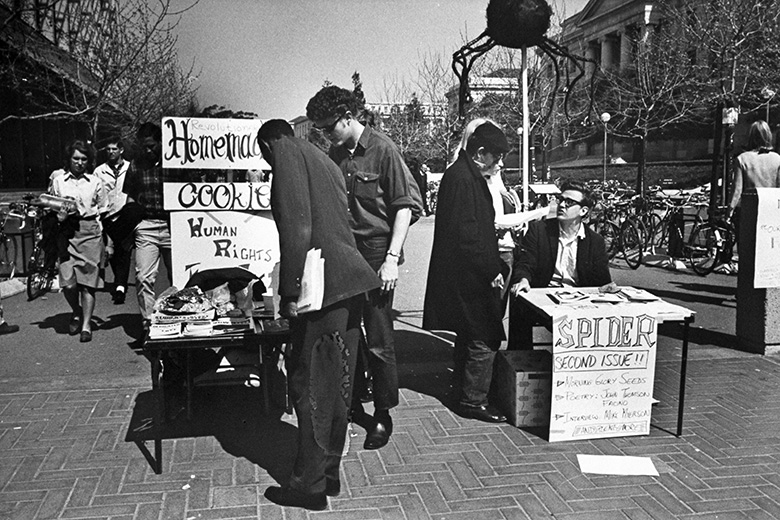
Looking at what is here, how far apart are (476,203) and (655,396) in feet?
6.43

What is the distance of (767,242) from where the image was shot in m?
6.25

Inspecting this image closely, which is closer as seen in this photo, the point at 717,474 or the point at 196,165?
the point at 717,474

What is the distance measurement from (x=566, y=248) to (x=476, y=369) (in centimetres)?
113

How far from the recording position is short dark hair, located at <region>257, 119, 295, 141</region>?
364 cm

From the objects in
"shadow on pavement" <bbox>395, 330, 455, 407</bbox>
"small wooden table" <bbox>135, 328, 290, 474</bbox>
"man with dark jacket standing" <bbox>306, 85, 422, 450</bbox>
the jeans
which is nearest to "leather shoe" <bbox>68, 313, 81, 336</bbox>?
the jeans

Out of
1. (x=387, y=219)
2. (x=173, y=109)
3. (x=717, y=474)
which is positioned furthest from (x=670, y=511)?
(x=173, y=109)

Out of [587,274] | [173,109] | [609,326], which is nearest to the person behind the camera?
[609,326]

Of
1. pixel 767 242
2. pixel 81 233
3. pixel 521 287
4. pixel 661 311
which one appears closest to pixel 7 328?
pixel 81 233

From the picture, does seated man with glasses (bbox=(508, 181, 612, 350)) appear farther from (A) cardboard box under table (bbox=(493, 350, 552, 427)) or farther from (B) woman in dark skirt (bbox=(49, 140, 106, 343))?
(B) woman in dark skirt (bbox=(49, 140, 106, 343))

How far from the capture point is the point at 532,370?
4.70 meters

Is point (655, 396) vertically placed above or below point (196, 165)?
below

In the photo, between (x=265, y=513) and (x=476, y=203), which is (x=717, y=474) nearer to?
(x=476, y=203)

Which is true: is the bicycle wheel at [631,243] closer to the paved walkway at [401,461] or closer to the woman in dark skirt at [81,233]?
the paved walkway at [401,461]

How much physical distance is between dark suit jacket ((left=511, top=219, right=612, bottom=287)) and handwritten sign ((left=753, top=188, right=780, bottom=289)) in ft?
6.03
